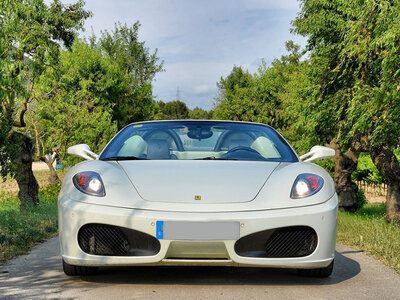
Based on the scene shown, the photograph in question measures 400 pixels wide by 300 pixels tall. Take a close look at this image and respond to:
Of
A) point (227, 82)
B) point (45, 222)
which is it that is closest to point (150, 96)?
point (227, 82)

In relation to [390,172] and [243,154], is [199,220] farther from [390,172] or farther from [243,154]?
[390,172]

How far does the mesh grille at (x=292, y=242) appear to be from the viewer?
3.88 m

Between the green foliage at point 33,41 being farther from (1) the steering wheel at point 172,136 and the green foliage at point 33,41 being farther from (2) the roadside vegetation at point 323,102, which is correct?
(1) the steering wheel at point 172,136

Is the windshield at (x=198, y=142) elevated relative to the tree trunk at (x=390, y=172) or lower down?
elevated

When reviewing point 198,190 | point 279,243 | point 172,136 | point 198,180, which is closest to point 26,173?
point 172,136

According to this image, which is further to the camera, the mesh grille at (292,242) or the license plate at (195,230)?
the mesh grille at (292,242)

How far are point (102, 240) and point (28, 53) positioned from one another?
1052 centimetres

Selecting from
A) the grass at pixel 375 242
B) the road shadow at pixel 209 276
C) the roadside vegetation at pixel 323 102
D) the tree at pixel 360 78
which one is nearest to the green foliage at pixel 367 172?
the roadside vegetation at pixel 323 102

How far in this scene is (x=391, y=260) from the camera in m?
5.30

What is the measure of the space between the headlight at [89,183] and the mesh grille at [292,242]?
1.32 metres

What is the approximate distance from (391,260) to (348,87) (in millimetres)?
6840

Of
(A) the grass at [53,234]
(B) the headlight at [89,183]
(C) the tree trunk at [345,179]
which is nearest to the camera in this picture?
(B) the headlight at [89,183]

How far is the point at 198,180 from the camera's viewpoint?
4.04 meters

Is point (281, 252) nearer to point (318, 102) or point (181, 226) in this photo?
point (181, 226)
